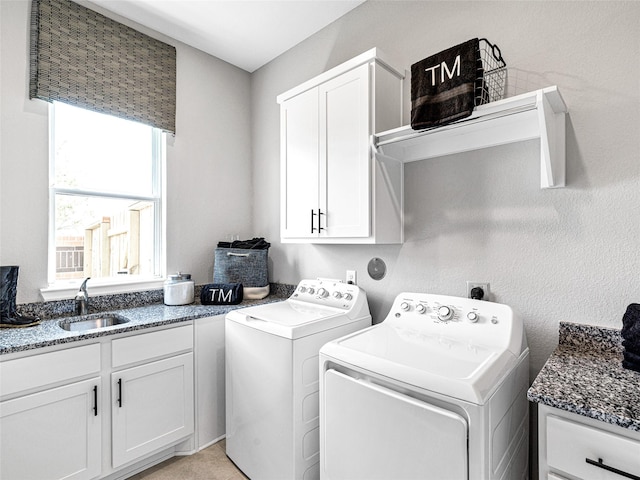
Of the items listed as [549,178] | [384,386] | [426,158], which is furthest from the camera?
[426,158]

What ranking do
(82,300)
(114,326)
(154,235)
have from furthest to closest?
(154,235)
(82,300)
(114,326)

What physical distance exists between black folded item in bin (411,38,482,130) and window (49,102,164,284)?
1976 millimetres

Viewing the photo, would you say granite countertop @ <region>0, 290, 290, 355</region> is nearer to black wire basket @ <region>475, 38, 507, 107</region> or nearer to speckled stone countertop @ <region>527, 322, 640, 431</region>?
speckled stone countertop @ <region>527, 322, 640, 431</region>

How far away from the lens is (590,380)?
1.13 metres

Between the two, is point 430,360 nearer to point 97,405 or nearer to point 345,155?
point 345,155

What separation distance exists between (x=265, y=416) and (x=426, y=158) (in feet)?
5.49

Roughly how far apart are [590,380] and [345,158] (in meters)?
1.46

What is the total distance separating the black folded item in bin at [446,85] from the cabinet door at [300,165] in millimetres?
735

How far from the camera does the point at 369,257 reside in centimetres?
226

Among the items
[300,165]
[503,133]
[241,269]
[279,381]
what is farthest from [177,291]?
[503,133]

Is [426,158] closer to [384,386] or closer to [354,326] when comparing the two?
[354,326]

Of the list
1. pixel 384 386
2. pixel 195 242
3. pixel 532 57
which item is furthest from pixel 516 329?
pixel 195 242

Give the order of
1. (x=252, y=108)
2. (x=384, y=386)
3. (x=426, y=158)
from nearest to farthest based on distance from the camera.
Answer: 1. (x=384, y=386)
2. (x=426, y=158)
3. (x=252, y=108)

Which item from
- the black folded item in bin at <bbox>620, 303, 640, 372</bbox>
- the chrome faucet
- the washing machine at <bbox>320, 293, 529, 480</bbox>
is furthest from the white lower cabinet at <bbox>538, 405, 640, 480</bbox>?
the chrome faucet
